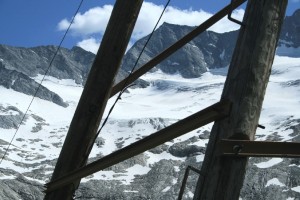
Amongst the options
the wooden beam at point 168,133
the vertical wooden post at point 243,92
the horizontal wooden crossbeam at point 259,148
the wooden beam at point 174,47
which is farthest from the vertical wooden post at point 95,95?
the horizontal wooden crossbeam at point 259,148

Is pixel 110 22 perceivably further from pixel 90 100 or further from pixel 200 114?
pixel 200 114

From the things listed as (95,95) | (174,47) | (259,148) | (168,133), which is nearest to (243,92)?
(259,148)

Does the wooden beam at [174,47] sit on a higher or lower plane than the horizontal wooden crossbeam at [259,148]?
higher

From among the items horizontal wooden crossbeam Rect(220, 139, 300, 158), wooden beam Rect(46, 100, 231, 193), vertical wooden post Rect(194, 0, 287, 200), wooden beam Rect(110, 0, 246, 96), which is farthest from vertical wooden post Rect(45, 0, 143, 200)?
horizontal wooden crossbeam Rect(220, 139, 300, 158)

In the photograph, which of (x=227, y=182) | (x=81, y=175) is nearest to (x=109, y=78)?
(x=81, y=175)

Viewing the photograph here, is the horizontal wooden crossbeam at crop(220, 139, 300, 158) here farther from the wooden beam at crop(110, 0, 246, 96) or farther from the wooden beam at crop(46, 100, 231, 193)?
the wooden beam at crop(110, 0, 246, 96)

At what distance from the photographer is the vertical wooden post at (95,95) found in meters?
4.61

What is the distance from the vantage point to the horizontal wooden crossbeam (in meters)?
3.08

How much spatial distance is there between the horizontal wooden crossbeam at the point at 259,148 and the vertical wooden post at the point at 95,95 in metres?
1.87

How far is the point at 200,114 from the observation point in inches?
127

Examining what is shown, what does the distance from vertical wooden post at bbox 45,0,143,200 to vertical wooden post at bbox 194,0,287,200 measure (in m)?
1.62

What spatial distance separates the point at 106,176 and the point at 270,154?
184 metres

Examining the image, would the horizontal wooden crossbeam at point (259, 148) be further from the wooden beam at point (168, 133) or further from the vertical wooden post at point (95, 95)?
the vertical wooden post at point (95, 95)

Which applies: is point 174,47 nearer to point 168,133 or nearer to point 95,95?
point 95,95
